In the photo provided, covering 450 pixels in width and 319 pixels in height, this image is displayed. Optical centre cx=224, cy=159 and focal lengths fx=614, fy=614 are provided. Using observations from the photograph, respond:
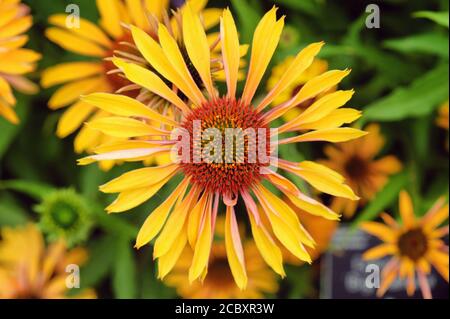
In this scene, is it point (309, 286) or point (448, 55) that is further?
point (309, 286)

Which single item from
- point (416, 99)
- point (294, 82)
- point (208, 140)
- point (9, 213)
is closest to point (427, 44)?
point (416, 99)

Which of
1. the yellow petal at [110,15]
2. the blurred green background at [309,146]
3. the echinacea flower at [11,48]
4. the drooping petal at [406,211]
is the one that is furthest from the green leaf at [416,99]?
the echinacea flower at [11,48]

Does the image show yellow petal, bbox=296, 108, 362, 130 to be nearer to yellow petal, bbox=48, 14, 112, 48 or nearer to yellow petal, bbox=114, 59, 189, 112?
yellow petal, bbox=114, 59, 189, 112

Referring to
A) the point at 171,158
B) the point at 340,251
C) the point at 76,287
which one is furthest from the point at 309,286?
the point at 171,158

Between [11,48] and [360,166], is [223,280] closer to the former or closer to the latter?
[360,166]
